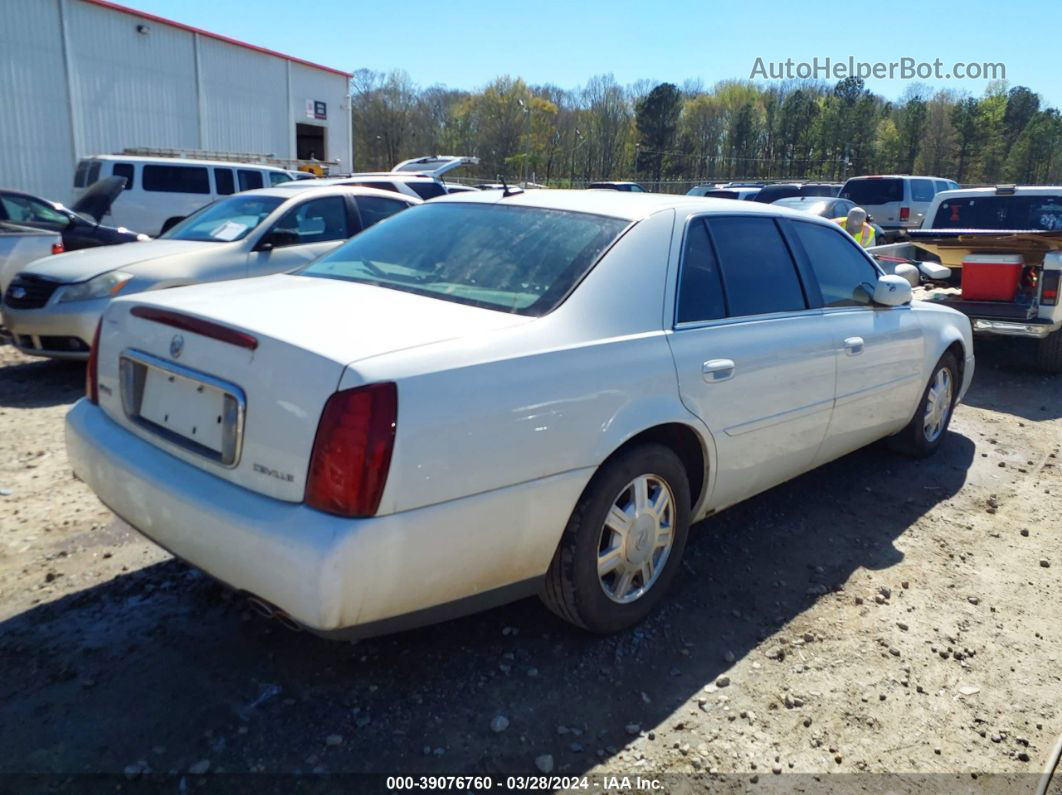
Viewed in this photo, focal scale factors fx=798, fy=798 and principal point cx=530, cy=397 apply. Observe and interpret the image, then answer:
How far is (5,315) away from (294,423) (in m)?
5.55

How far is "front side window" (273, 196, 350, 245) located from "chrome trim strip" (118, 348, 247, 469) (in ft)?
14.7

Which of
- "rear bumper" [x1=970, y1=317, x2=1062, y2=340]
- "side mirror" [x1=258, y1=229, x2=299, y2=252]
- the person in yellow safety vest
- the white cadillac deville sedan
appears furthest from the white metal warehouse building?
"rear bumper" [x1=970, y1=317, x2=1062, y2=340]

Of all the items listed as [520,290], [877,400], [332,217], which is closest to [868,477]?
[877,400]

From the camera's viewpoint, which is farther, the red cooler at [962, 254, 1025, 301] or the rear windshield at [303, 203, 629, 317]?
the red cooler at [962, 254, 1025, 301]

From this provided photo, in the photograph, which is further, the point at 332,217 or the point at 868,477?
the point at 332,217

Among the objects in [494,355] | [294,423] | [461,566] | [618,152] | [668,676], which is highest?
[618,152]

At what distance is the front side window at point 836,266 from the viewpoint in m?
4.07

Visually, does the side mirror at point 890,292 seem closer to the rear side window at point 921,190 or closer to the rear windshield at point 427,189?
the rear windshield at point 427,189

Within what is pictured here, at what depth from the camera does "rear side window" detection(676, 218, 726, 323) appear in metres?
3.22

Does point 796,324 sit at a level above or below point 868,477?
above

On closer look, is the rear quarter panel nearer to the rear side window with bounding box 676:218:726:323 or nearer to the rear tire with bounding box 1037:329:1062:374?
the rear side window with bounding box 676:218:726:323

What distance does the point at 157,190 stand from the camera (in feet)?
46.2

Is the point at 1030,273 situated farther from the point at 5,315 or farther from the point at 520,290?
the point at 5,315

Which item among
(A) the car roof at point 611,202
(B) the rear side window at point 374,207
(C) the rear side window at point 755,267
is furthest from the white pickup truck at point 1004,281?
(B) the rear side window at point 374,207
